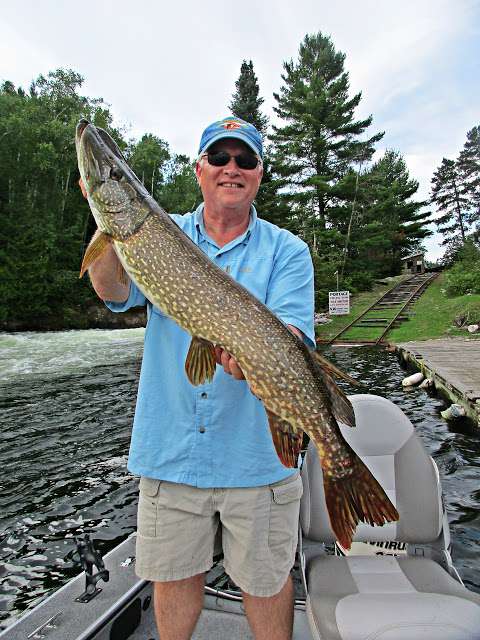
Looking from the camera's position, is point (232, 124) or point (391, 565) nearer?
point (232, 124)

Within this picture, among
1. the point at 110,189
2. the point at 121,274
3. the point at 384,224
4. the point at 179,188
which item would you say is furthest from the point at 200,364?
the point at 179,188

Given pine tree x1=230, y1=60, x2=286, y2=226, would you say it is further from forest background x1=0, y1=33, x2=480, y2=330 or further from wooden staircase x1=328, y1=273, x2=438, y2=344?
wooden staircase x1=328, y1=273, x2=438, y2=344

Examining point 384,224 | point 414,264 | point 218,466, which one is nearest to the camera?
point 218,466

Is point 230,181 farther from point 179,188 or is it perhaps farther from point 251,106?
point 179,188

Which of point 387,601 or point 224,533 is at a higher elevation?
point 224,533

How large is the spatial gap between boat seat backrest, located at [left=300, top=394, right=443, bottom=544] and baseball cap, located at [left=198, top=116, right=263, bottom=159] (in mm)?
1780

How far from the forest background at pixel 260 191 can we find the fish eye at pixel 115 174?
82.2 ft

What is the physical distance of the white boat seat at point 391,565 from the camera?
2.04 meters

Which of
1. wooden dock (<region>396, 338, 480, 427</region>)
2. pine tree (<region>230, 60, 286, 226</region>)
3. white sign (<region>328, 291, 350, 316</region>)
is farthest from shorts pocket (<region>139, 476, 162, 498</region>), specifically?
pine tree (<region>230, 60, 286, 226</region>)

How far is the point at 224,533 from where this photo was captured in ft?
7.39

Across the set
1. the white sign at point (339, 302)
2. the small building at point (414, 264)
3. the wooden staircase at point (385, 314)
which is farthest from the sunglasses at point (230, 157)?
the small building at point (414, 264)

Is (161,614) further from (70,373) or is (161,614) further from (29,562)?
(70,373)

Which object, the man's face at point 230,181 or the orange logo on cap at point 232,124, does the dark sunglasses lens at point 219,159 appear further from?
the orange logo on cap at point 232,124

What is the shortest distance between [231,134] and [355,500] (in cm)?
184
